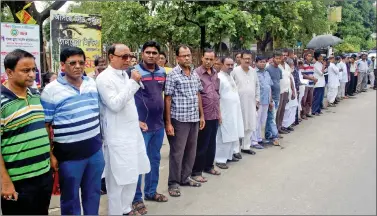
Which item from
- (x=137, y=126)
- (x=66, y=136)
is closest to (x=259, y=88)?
(x=137, y=126)

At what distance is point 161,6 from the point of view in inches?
391

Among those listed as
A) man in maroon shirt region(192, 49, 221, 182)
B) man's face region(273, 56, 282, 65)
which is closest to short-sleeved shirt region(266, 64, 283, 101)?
man's face region(273, 56, 282, 65)

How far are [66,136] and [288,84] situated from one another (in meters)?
5.40

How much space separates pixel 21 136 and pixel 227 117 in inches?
127

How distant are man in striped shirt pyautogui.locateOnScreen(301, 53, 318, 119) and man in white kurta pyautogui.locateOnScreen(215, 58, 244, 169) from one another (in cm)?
429

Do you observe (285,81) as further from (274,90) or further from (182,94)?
(182,94)

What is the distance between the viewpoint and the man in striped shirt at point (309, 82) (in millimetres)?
8906

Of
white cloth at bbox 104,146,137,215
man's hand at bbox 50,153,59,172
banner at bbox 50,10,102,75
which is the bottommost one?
white cloth at bbox 104,146,137,215

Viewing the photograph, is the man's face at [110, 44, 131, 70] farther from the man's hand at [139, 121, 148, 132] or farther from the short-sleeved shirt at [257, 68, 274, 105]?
the short-sleeved shirt at [257, 68, 274, 105]

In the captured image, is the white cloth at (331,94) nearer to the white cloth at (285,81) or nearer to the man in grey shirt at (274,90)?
the white cloth at (285,81)

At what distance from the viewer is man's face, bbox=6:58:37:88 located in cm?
240

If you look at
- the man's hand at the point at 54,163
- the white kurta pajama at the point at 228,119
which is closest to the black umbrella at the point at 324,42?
the white kurta pajama at the point at 228,119

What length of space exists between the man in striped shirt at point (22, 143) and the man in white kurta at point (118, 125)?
611mm

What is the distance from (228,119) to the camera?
5125mm
